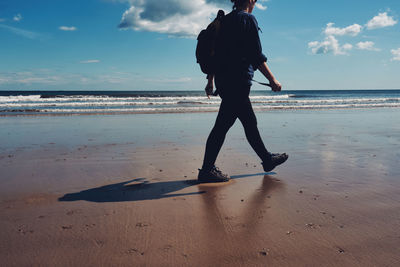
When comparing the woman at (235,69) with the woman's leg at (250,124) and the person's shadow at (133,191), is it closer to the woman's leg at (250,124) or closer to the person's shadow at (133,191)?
the woman's leg at (250,124)

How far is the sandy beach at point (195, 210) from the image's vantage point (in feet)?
5.47

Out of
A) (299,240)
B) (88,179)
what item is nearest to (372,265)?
(299,240)

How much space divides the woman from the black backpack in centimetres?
6

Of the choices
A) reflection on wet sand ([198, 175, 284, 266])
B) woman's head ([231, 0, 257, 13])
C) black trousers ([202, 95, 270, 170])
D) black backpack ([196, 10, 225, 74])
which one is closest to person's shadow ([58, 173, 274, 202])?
reflection on wet sand ([198, 175, 284, 266])

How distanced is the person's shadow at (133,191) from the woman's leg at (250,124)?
803 mm

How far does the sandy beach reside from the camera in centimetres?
167

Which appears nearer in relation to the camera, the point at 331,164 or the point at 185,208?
the point at 185,208

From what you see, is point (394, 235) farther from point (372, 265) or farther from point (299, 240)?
point (299, 240)

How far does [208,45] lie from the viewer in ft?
9.62

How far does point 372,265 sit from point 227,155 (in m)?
3.01

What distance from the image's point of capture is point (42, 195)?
106 inches

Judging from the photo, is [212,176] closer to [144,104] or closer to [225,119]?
[225,119]

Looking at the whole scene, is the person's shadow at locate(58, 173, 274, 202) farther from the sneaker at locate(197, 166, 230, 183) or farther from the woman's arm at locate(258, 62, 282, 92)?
the woman's arm at locate(258, 62, 282, 92)

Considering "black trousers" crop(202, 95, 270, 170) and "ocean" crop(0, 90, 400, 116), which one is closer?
"black trousers" crop(202, 95, 270, 170)
